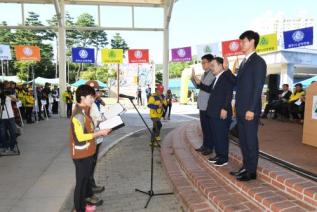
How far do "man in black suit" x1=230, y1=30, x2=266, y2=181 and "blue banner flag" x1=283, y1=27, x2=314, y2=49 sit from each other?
1252cm

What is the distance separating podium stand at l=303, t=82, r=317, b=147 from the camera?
5.93m

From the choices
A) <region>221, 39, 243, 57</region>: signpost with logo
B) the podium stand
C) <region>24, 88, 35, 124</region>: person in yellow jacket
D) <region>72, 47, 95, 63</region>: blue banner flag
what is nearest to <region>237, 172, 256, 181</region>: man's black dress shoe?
the podium stand

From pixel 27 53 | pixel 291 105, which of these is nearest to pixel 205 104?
pixel 291 105

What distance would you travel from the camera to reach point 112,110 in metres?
4.44

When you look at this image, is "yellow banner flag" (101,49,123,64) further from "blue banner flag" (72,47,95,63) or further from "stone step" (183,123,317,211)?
"stone step" (183,123,317,211)

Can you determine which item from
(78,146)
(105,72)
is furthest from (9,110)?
(105,72)

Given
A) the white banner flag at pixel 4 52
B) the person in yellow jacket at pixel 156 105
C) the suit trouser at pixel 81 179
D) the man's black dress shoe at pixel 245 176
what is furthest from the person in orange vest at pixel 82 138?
the white banner flag at pixel 4 52

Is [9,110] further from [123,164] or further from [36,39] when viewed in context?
[36,39]

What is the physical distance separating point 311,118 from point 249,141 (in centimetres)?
280

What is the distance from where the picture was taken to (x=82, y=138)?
3.67 meters

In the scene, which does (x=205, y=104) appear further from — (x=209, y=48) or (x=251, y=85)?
(x=209, y=48)

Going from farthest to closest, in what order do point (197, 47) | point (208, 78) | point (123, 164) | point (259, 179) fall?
point (197, 47)
point (123, 164)
point (208, 78)
point (259, 179)

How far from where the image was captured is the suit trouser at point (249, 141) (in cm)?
381

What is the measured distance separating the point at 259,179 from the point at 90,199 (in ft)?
7.37
